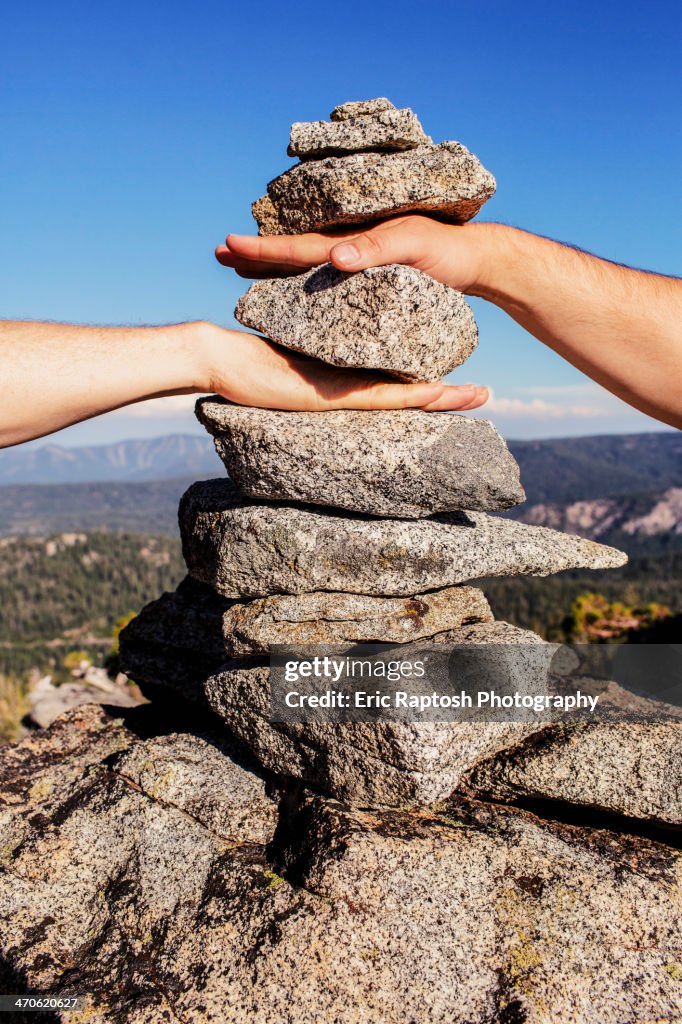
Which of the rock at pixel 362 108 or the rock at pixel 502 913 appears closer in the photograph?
the rock at pixel 502 913

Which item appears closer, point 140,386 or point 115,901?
point 115,901

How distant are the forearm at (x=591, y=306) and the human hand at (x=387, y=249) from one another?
0.23 m

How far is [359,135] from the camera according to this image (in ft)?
24.6

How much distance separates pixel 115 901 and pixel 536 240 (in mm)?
8124

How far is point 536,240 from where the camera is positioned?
820 cm

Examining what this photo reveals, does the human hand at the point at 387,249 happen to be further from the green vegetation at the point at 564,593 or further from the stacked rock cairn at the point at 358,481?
the green vegetation at the point at 564,593

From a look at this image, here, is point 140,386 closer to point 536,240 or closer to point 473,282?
point 473,282

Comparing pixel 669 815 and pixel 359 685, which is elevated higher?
pixel 359 685

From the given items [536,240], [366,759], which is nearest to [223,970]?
A: [366,759]

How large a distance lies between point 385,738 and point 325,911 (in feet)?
4.91

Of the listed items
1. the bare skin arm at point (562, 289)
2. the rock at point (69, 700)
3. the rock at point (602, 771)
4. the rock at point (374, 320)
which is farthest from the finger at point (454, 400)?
the rock at point (69, 700)

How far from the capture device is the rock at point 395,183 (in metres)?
7.18

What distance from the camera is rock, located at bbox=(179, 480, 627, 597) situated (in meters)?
7.37

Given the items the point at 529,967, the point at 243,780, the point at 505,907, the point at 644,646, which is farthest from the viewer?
the point at 644,646
